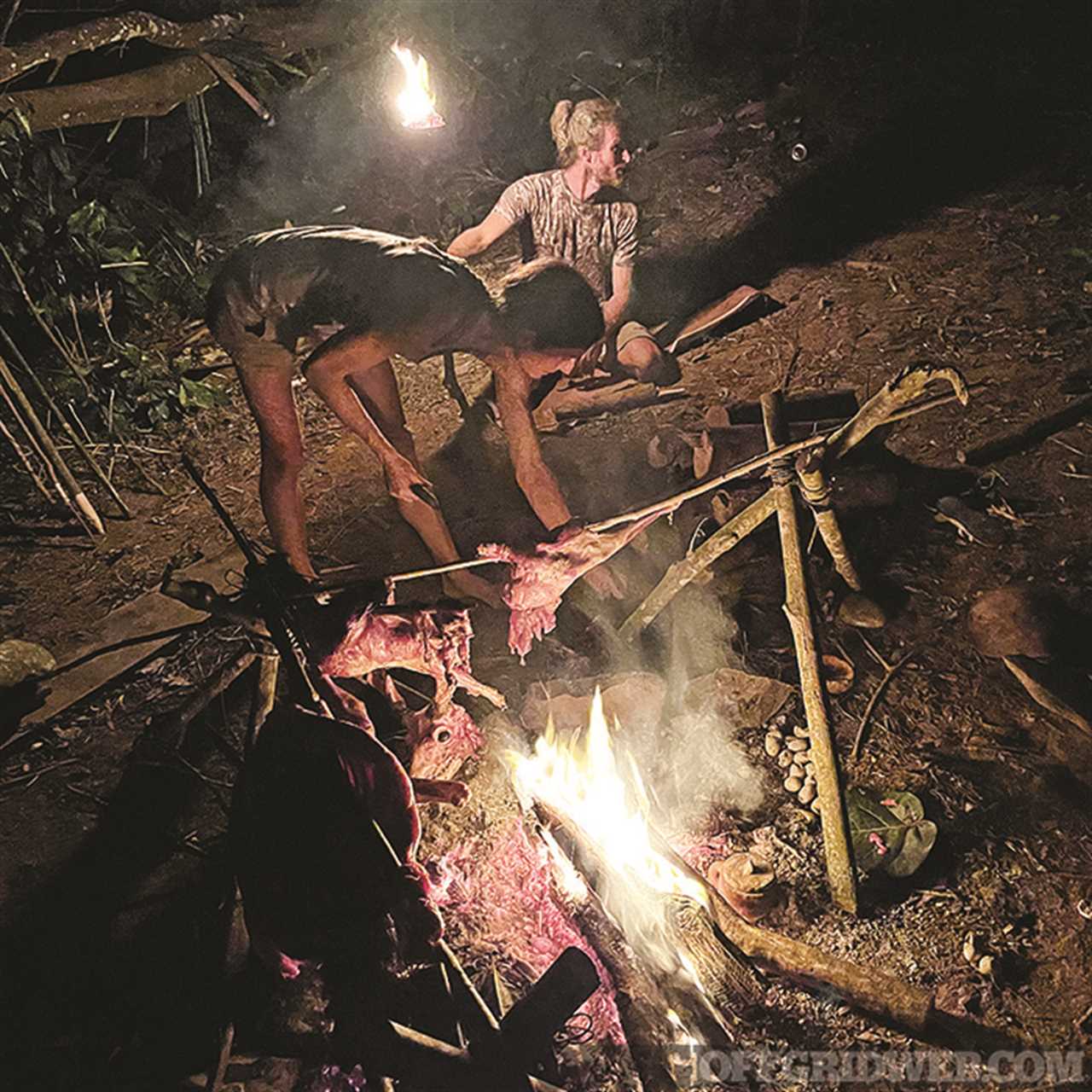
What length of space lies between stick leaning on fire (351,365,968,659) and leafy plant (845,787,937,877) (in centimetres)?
122

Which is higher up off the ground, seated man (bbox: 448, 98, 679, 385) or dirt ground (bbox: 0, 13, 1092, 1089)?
seated man (bbox: 448, 98, 679, 385)

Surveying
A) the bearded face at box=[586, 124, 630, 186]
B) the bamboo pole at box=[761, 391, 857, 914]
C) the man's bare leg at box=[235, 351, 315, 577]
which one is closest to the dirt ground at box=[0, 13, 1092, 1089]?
the bamboo pole at box=[761, 391, 857, 914]

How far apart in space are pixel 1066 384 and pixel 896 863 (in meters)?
4.05

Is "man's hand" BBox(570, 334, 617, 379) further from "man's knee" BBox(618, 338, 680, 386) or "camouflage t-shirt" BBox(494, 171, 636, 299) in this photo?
"camouflage t-shirt" BBox(494, 171, 636, 299)

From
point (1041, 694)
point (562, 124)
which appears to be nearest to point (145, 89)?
point (562, 124)

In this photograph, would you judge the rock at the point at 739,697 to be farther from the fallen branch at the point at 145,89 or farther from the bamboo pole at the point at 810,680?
the fallen branch at the point at 145,89

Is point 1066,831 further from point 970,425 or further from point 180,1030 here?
point 180,1030

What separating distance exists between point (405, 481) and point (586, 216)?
3140 mm

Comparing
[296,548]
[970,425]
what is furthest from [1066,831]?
[296,548]

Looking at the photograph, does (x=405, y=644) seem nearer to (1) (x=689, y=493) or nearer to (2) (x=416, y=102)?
(1) (x=689, y=493)

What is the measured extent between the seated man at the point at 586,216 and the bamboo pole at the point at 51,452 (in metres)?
2.98

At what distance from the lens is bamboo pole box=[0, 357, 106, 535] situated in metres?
5.66

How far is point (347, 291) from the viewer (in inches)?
154

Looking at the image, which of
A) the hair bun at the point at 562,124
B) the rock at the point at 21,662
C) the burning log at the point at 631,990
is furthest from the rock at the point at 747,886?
the hair bun at the point at 562,124
